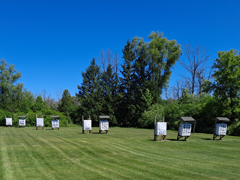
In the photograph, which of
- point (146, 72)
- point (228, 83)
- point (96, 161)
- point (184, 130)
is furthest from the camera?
point (146, 72)

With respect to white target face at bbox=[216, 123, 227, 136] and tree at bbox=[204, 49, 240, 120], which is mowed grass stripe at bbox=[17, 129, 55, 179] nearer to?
white target face at bbox=[216, 123, 227, 136]

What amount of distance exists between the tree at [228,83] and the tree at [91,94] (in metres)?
21.6

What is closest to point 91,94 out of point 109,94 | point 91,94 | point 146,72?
point 91,94

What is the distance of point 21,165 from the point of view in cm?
716

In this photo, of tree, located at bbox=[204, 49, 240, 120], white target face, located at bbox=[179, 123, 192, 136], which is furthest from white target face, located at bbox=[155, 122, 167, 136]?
tree, located at bbox=[204, 49, 240, 120]

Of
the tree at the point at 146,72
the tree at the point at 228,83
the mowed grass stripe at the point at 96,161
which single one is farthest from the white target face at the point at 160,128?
the tree at the point at 146,72

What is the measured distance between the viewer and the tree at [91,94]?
127ft

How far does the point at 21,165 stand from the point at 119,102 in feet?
105

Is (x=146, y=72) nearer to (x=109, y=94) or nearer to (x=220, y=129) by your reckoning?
(x=109, y=94)

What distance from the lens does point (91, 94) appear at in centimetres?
3959

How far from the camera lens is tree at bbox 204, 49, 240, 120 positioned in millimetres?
20547

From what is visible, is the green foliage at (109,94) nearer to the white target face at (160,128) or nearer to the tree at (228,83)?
the tree at (228,83)

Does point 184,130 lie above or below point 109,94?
below

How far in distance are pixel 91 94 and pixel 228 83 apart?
79.2 feet
